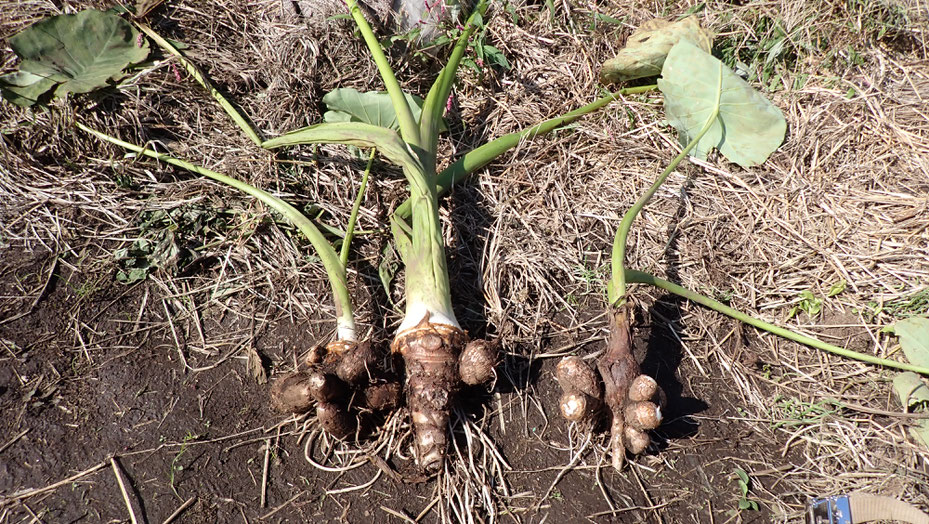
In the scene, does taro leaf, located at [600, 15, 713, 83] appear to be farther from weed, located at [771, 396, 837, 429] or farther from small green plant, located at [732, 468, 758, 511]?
small green plant, located at [732, 468, 758, 511]

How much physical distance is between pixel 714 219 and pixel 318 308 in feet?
4.37

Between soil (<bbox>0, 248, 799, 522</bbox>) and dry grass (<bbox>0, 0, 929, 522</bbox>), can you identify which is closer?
soil (<bbox>0, 248, 799, 522</bbox>)

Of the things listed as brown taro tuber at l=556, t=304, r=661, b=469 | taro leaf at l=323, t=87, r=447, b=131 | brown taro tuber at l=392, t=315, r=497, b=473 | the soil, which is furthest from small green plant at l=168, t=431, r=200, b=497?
taro leaf at l=323, t=87, r=447, b=131

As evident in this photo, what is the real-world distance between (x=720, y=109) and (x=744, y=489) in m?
1.24

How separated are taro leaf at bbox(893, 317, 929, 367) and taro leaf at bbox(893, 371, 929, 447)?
0.05 metres

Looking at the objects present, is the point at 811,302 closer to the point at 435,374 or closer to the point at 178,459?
the point at 435,374

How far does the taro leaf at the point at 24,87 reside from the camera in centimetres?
182

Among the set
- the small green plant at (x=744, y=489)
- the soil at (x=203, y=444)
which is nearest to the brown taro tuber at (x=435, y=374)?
the soil at (x=203, y=444)

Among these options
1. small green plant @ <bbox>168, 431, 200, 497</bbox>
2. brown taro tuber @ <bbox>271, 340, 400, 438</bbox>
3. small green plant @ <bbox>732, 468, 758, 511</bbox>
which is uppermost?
brown taro tuber @ <bbox>271, 340, 400, 438</bbox>

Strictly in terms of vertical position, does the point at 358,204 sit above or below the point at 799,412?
above

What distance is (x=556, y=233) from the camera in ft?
6.29

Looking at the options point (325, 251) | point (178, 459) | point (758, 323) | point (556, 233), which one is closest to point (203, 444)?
point (178, 459)

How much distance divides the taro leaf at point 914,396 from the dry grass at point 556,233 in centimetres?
4

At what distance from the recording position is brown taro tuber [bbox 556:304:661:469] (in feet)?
4.88
